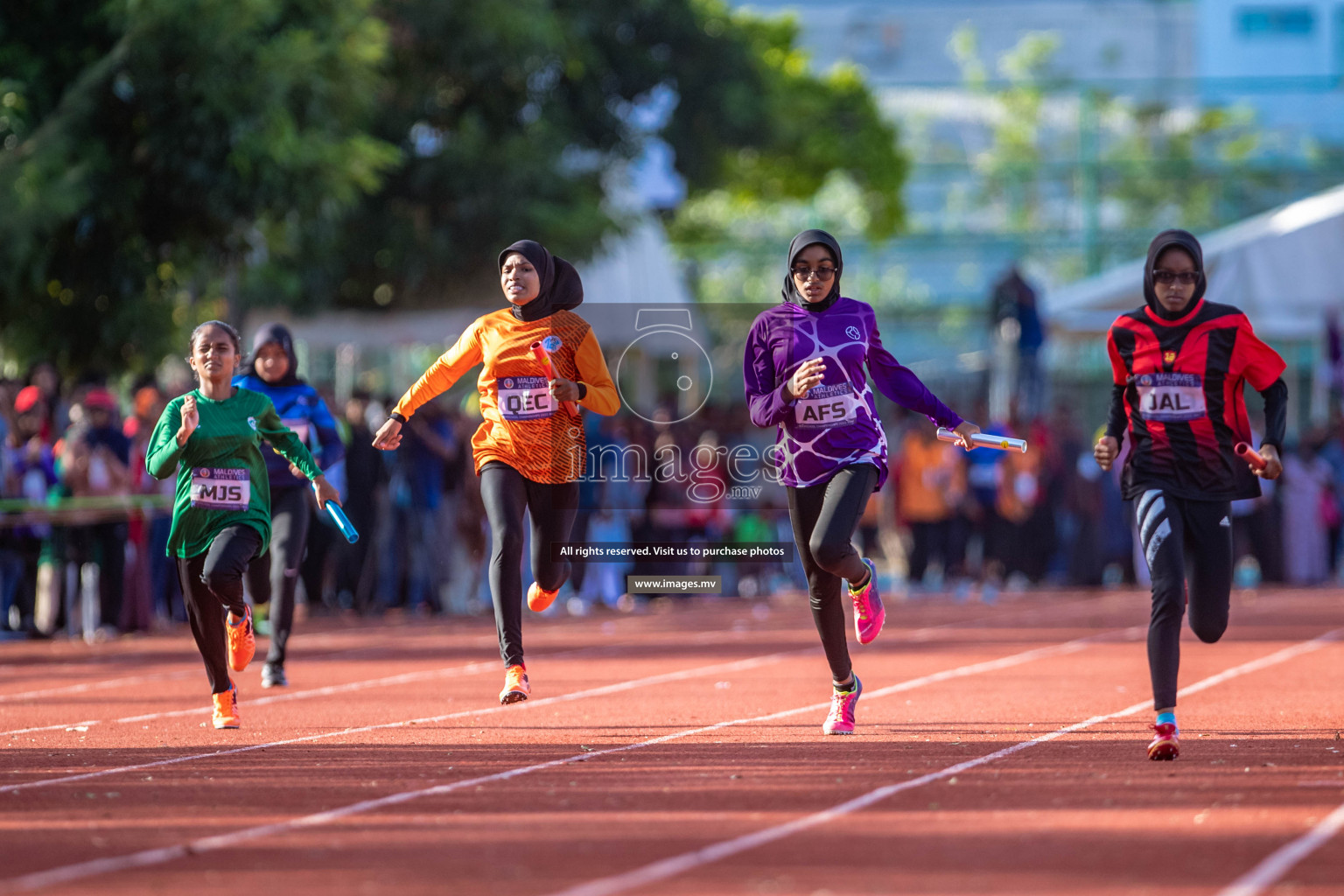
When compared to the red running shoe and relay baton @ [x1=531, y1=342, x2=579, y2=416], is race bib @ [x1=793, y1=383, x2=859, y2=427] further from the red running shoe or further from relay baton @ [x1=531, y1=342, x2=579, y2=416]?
the red running shoe

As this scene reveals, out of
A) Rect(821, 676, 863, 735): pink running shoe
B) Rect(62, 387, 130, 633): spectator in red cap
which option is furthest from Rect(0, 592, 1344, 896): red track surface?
Rect(62, 387, 130, 633): spectator in red cap

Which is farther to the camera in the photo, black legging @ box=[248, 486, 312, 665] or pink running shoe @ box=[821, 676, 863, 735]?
black legging @ box=[248, 486, 312, 665]

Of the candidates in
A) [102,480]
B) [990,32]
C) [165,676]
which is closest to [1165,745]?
[165,676]

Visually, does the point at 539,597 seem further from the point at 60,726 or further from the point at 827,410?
the point at 60,726

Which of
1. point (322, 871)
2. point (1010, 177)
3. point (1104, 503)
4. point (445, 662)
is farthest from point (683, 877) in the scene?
point (1010, 177)

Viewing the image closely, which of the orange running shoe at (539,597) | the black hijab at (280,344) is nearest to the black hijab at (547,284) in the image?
the orange running shoe at (539,597)

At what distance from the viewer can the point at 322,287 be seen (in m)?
27.3

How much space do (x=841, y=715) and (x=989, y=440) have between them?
147 centimetres

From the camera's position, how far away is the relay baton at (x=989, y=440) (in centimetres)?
896

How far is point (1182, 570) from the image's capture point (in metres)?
8.55

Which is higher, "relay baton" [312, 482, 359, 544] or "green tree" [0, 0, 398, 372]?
"green tree" [0, 0, 398, 372]

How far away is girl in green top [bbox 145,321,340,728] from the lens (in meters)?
9.80

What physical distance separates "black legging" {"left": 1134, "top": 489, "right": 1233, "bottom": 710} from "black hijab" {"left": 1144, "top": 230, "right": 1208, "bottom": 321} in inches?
31.8

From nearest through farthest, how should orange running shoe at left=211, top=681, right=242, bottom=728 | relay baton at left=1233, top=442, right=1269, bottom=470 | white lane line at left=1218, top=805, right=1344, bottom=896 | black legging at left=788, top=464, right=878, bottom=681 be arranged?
white lane line at left=1218, top=805, right=1344, bottom=896 → relay baton at left=1233, top=442, right=1269, bottom=470 → black legging at left=788, top=464, right=878, bottom=681 → orange running shoe at left=211, top=681, right=242, bottom=728
